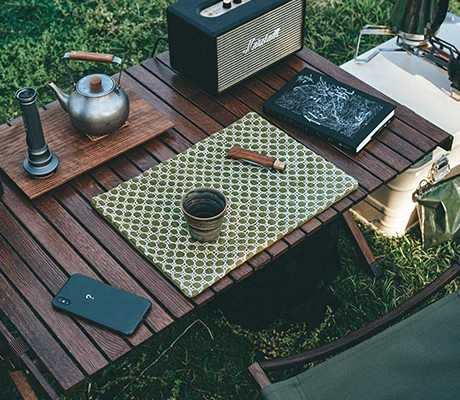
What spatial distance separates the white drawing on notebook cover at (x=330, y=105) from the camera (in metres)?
2.37

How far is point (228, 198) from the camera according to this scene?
2143 mm

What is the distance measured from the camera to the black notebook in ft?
7.64

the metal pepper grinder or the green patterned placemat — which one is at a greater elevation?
the metal pepper grinder

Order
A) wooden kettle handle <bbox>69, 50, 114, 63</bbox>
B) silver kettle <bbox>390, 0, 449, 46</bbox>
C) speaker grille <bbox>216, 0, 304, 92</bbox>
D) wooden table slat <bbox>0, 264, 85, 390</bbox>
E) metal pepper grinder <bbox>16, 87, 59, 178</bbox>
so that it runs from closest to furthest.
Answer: wooden table slat <bbox>0, 264, 85, 390</bbox> → metal pepper grinder <bbox>16, 87, 59, 178</bbox> → wooden kettle handle <bbox>69, 50, 114, 63</bbox> → speaker grille <bbox>216, 0, 304, 92</bbox> → silver kettle <bbox>390, 0, 449, 46</bbox>

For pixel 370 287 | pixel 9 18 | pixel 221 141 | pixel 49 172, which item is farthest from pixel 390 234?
pixel 9 18

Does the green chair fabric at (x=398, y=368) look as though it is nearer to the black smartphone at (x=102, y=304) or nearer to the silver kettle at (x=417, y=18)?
the black smartphone at (x=102, y=304)

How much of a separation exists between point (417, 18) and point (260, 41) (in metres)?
0.69

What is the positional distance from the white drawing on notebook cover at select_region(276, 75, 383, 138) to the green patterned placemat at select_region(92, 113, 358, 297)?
0.14 m

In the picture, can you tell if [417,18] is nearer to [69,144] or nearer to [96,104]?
[96,104]

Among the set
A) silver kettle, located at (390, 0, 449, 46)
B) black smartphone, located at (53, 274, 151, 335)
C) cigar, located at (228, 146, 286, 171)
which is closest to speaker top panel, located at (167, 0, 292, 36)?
cigar, located at (228, 146, 286, 171)

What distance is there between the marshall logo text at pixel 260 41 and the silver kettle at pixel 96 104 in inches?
20.3

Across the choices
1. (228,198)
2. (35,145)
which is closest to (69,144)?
(35,145)

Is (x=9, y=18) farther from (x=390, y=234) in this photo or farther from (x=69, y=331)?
(x=69, y=331)

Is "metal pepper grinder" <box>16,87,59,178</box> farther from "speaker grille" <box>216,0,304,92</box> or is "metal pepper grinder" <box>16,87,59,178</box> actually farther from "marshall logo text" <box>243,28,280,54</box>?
"marshall logo text" <box>243,28,280,54</box>
